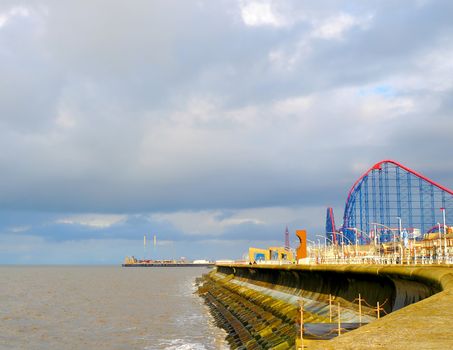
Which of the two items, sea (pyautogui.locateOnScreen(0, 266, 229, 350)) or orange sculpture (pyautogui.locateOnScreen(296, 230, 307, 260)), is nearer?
sea (pyautogui.locateOnScreen(0, 266, 229, 350))

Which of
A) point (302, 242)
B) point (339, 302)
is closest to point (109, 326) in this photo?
point (339, 302)

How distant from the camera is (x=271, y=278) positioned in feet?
192

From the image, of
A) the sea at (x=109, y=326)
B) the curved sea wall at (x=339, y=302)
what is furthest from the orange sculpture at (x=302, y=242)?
the curved sea wall at (x=339, y=302)

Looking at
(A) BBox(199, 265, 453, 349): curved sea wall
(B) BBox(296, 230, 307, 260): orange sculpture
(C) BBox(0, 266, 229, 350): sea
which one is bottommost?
(C) BBox(0, 266, 229, 350): sea

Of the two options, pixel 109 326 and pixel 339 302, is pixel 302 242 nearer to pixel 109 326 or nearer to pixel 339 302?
pixel 109 326

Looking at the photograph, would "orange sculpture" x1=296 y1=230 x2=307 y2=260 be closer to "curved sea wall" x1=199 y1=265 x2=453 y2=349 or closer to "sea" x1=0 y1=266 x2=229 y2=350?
"sea" x1=0 y1=266 x2=229 y2=350

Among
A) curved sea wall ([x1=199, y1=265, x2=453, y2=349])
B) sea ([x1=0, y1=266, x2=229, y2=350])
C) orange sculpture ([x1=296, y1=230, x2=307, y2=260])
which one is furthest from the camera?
orange sculpture ([x1=296, y1=230, x2=307, y2=260])

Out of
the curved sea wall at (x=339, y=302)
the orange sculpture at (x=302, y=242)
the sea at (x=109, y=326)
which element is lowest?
the sea at (x=109, y=326)

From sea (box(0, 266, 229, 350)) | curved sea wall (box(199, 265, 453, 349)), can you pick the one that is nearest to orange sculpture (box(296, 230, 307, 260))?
sea (box(0, 266, 229, 350))

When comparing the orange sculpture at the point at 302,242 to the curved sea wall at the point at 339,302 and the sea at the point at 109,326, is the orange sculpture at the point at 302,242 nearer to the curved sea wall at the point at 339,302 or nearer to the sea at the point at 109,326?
the sea at the point at 109,326

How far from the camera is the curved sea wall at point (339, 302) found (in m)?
10.4

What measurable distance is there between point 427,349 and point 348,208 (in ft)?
343

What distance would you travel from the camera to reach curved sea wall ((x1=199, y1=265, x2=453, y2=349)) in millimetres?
10430

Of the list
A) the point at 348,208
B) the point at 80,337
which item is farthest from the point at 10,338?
the point at 348,208
